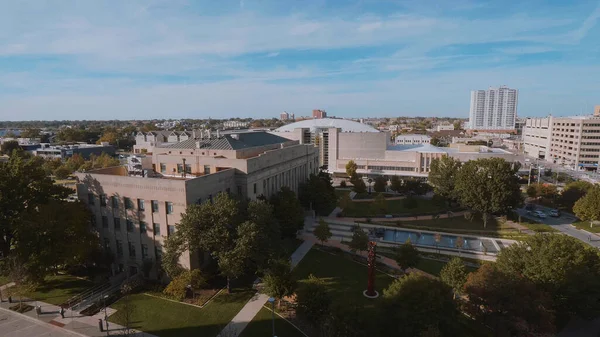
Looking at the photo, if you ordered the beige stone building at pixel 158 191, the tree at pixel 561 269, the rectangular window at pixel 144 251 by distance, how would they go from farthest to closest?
the rectangular window at pixel 144 251 < the beige stone building at pixel 158 191 < the tree at pixel 561 269

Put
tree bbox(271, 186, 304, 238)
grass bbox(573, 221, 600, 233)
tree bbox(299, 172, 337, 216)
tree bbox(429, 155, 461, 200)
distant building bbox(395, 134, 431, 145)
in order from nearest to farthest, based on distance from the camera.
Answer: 1. tree bbox(271, 186, 304, 238)
2. grass bbox(573, 221, 600, 233)
3. tree bbox(299, 172, 337, 216)
4. tree bbox(429, 155, 461, 200)
5. distant building bbox(395, 134, 431, 145)

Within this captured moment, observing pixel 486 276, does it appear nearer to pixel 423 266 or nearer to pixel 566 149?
pixel 423 266

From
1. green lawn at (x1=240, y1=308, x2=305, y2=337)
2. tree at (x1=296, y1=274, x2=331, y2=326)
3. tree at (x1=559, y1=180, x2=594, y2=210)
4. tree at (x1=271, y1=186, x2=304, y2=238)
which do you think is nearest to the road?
tree at (x1=559, y1=180, x2=594, y2=210)

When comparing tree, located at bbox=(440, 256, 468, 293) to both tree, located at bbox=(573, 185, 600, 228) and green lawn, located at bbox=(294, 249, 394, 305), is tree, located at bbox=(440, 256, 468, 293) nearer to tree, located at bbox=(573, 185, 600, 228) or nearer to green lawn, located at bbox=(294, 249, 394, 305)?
green lawn, located at bbox=(294, 249, 394, 305)

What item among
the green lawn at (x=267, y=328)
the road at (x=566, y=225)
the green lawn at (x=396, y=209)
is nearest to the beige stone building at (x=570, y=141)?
the road at (x=566, y=225)

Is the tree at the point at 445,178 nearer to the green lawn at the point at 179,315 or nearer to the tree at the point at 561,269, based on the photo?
the tree at the point at 561,269

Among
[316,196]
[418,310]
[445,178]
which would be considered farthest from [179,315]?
[445,178]
